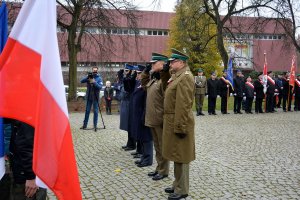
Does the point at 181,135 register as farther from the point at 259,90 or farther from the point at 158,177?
the point at 259,90

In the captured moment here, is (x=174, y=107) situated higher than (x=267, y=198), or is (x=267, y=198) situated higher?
(x=174, y=107)

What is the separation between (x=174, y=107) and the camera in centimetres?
533

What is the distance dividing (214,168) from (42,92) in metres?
4.99

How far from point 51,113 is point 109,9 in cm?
1952

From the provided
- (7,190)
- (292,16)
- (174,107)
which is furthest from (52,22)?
(292,16)

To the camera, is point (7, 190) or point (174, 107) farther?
point (174, 107)

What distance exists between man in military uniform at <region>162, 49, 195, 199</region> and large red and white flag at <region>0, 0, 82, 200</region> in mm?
2657

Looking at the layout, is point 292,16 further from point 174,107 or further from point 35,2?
→ point 35,2

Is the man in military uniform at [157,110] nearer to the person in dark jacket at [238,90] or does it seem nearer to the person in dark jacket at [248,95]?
the person in dark jacket at [238,90]

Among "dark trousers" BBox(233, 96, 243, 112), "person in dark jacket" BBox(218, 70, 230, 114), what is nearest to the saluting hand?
"person in dark jacket" BBox(218, 70, 230, 114)

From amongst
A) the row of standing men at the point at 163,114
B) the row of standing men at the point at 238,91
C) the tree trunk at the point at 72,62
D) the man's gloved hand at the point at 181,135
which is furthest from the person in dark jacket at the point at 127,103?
the tree trunk at the point at 72,62

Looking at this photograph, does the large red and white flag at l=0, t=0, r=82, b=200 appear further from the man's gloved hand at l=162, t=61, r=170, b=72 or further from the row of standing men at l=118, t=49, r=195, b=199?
the man's gloved hand at l=162, t=61, r=170, b=72

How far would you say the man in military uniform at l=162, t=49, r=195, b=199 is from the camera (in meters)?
5.03

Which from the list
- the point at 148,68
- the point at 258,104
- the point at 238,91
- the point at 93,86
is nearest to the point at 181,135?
the point at 148,68
